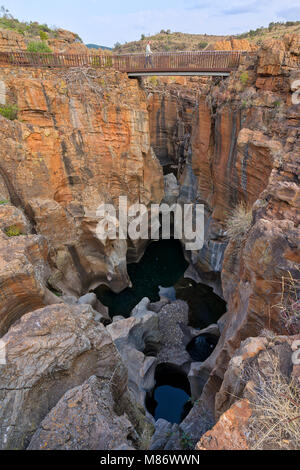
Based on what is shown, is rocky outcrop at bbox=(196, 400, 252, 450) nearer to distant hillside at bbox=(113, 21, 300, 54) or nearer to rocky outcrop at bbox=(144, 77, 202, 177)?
rocky outcrop at bbox=(144, 77, 202, 177)

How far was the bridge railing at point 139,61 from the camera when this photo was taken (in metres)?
9.21

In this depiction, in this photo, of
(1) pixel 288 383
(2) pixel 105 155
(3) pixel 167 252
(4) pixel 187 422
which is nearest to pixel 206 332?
(4) pixel 187 422

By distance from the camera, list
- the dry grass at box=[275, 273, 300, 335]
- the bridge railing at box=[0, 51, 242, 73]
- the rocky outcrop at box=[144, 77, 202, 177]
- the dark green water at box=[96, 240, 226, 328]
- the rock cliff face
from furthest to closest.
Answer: the rocky outcrop at box=[144, 77, 202, 177]
the dark green water at box=[96, 240, 226, 328]
the bridge railing at box=[0, 51, 242, 73]
the rock cliff face
the dry grass at box=[275, 273, 300, 335]

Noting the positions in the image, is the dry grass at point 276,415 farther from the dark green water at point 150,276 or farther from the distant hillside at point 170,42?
the distant hillside at point 170,42

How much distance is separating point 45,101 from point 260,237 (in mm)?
9006

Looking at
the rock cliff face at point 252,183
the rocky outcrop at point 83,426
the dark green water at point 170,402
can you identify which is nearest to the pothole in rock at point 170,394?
the dark green water at point 170,402

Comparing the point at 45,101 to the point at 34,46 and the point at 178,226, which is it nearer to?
the point at 34,46

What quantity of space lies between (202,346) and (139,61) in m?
11.1

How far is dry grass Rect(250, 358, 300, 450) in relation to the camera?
1.96m

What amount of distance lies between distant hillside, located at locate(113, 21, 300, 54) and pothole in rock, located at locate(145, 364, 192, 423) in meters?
23.6

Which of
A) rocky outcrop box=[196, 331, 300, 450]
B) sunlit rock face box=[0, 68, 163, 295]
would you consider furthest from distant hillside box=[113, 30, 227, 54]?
rocky outcrop box=[196, 331, 300, 450]

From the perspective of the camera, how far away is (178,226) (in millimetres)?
13562

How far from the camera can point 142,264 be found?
1352cm

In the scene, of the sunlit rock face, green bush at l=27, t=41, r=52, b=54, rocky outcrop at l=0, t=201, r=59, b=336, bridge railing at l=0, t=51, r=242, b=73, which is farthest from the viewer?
green bush at l=27, t=41, r=52, b=54
